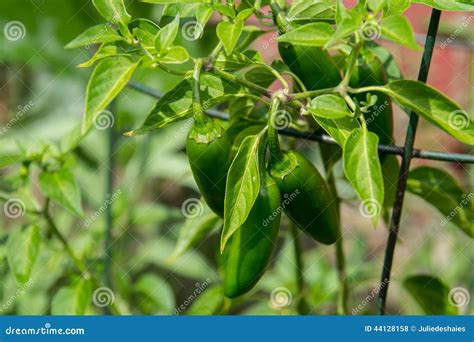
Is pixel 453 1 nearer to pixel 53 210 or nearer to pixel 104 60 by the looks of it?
pixel 104 60

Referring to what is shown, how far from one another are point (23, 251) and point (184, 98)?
1.24 feet

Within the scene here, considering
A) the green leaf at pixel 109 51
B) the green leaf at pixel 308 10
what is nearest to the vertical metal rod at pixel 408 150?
the green leaf at pixel 308 10

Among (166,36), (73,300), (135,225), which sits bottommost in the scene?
(135,225)

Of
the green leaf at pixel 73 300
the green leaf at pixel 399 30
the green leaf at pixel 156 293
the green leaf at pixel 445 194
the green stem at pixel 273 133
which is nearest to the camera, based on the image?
the green leaf at pixel 399 30

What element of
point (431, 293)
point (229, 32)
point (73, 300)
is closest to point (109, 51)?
point (229, 32)

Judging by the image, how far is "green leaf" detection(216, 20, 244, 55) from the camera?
0.74 metres

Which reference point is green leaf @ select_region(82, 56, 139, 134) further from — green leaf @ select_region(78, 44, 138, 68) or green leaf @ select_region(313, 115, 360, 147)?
green leaf @ select_region(313, 115, 360, 147)

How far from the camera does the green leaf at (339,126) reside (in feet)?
2.49

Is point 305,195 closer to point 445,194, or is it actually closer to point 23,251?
point 445,194

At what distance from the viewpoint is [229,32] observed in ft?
2.46

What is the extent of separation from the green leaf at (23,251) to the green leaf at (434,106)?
0.54m

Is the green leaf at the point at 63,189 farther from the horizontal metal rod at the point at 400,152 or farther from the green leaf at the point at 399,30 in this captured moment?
the green leaf at the point at 399,30

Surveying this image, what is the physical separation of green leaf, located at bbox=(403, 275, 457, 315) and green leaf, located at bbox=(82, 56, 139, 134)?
597 mm

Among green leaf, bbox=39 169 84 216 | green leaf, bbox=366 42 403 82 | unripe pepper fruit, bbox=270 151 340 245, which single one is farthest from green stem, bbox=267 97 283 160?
green leaf, bbox=39 169 84 216
